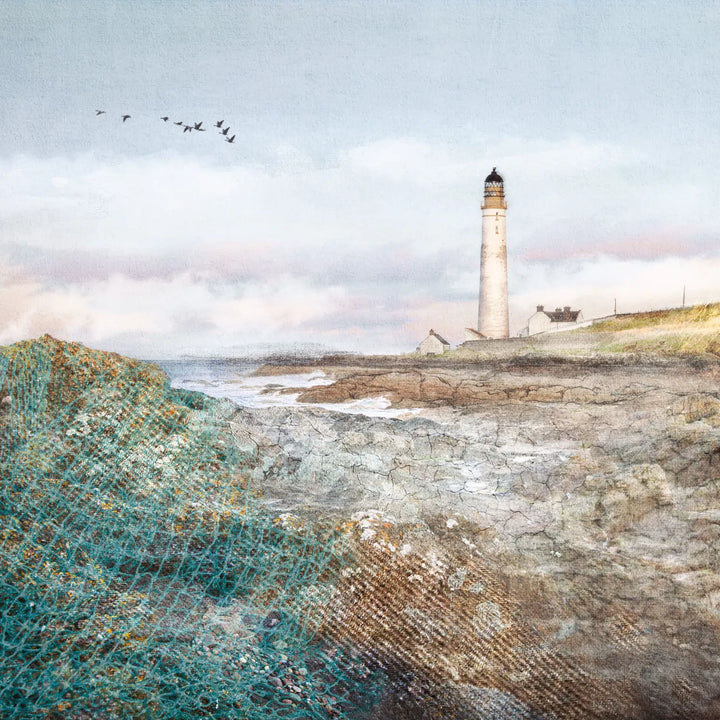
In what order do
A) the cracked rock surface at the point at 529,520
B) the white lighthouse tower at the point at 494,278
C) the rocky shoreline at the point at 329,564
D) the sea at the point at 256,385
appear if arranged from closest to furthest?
the rocky shoreline at the point at 329,564 → the cracked rock surface at the point at 529,520 → the sea at the point at 256,385 → the white lighthouse tower at the point at 494,278

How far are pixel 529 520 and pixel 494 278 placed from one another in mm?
4744

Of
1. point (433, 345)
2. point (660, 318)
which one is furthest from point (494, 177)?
point (660, 318)

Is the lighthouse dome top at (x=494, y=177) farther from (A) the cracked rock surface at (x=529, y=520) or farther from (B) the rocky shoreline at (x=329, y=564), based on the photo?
(B) the rocky shoreline at (x=329, y=564)

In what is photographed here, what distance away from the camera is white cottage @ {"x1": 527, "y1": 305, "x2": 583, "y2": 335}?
26.8 feet

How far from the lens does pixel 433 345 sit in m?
8.05

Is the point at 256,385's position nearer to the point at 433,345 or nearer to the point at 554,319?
the point at 433,345

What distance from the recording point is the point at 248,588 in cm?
442

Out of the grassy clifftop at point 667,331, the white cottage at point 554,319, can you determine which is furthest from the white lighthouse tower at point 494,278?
the grassy clifftop at point 667,331

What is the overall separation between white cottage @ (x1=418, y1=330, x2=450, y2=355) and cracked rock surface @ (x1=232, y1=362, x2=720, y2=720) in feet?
0.66

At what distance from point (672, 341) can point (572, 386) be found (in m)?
1.15

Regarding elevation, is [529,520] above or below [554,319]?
below

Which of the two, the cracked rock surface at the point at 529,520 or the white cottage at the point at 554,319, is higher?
the white cottage at the point at 554,319

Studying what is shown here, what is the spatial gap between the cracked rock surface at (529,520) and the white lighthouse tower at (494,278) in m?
1.42

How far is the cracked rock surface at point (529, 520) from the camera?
4.25m
